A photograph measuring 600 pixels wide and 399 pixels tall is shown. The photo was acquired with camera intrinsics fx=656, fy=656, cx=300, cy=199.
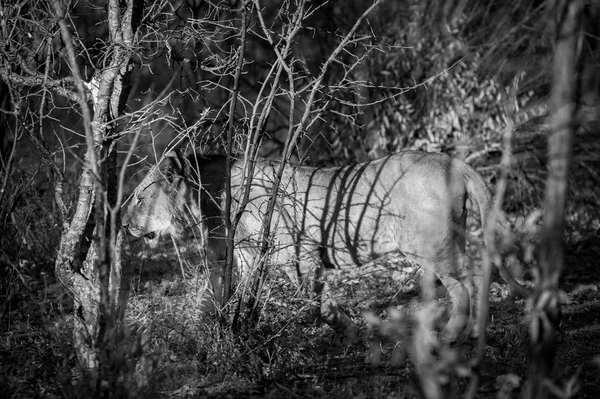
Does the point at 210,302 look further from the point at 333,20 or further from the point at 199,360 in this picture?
the point at 333,20

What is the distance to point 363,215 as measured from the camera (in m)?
5.94

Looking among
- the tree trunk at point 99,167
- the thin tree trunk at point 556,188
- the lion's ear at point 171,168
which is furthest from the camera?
the lion's ear at point 171,168

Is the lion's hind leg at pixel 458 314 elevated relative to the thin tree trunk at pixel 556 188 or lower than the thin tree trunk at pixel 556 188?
lower

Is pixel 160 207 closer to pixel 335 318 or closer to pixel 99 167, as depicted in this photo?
pixel 335 318

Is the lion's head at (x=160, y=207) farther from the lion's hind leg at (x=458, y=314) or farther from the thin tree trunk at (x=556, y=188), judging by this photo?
the thin tree trunk at (x=556, y=188)

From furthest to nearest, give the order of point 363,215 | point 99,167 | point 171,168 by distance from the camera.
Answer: point 171,168 < point 363,215 < point 99,167

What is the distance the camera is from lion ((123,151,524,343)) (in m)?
5.60

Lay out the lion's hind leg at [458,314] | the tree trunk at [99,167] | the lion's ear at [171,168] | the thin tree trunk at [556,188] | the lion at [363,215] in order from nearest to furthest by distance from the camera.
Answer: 1. the thin tree trunk at [556,188]
2. the tree trunk at [99,167]
3. the lion's hind leg at [458,314]
4. the lion at [363,215]
5. the lion's ear at [171,168]

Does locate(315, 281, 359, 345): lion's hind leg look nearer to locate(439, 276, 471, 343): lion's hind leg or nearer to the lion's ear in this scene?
locate(439, 276, 471, 343): lion's hind leg

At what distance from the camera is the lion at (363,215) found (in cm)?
560

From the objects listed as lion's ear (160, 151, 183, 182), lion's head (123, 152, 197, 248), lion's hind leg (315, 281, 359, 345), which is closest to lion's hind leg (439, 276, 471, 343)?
lion's hind leg (315, 281, 359, 345)

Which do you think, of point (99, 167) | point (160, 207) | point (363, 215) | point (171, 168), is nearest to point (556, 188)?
point (99, 167)

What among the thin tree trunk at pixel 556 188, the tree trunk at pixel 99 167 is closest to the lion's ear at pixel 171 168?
the tree trunk at pixel 99 167

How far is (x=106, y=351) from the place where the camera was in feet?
11.0
